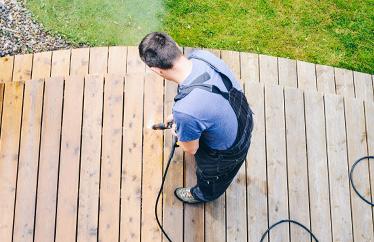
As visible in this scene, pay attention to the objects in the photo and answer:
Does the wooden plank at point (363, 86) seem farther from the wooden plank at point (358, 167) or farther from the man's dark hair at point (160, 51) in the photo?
the man's dark hair at point (160, 51)

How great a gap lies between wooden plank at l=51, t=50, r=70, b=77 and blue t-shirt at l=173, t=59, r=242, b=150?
2.00 metres

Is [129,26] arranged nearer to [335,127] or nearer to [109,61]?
[109,61]

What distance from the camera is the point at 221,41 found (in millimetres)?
5082

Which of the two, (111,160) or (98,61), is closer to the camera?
(111,160)

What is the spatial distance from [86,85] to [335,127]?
2231mm

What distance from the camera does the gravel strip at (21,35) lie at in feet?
16.0

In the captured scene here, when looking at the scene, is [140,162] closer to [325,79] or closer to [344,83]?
[325,79]

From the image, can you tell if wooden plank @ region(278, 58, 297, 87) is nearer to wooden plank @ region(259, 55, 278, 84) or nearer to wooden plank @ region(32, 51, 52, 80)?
wooden plank @ region(259, 55, 278, 84)

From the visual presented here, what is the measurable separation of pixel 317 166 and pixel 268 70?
1039mm

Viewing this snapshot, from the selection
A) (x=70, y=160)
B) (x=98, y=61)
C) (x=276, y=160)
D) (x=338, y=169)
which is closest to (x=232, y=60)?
(x=276, y=160)

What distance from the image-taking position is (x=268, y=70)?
443 cm

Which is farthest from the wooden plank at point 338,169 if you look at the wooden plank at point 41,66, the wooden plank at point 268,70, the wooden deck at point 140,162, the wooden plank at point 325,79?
the wooden plank at point 41,66

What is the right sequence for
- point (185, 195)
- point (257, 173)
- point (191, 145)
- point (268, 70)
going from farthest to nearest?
point (268, 70)
point (257, 173)
point (185, 195)
point (191, 145)

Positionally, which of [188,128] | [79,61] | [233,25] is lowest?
[188,128]
